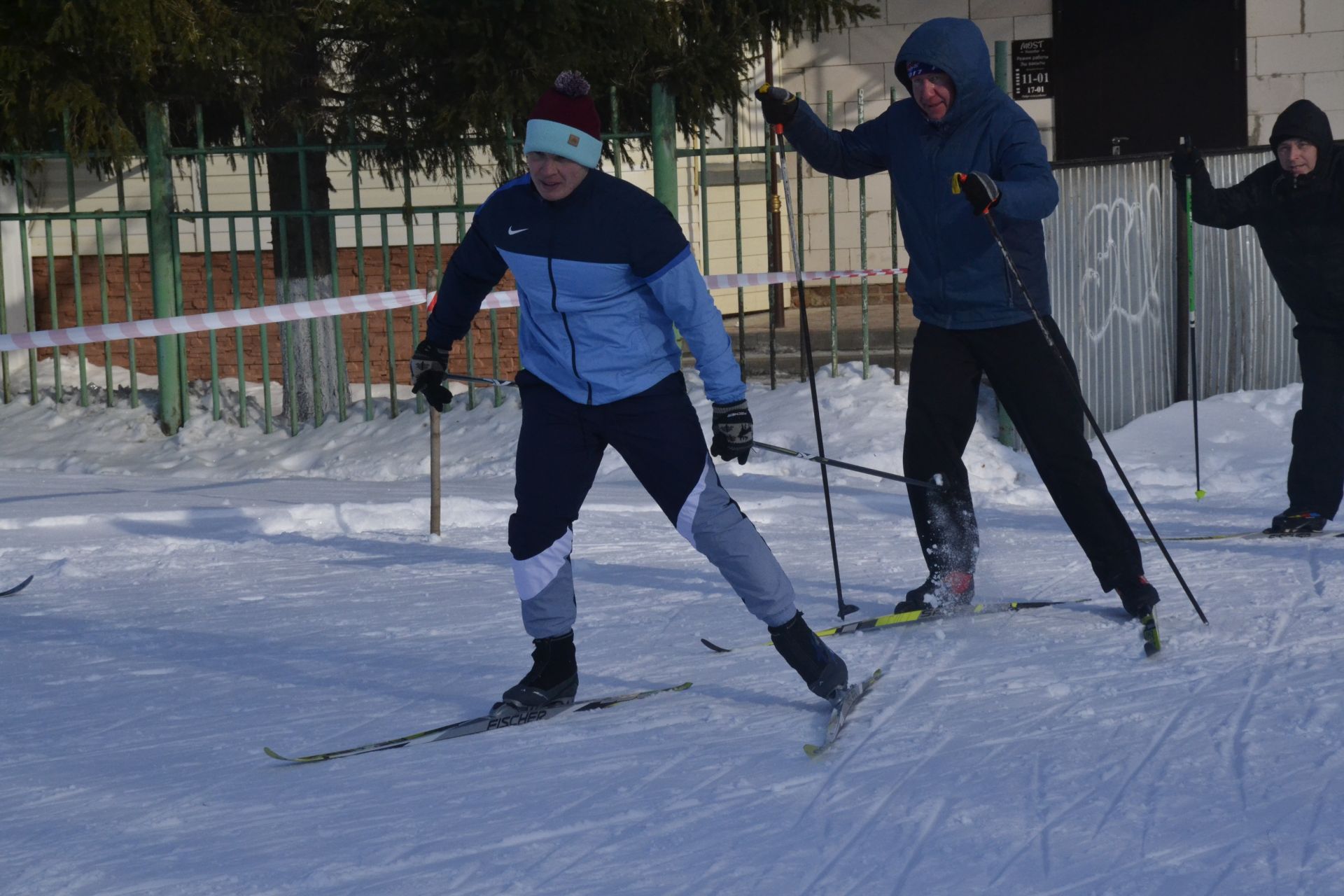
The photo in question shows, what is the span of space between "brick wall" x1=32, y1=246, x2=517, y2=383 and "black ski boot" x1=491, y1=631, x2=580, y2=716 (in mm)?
7624

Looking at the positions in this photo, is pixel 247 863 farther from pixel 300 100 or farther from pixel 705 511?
pixel 300 100

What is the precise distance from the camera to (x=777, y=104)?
4953 mm

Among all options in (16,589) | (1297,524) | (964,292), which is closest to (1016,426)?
(964,292)

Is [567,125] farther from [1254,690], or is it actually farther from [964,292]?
[1254,690]

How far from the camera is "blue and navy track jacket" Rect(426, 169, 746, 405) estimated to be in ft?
12.9

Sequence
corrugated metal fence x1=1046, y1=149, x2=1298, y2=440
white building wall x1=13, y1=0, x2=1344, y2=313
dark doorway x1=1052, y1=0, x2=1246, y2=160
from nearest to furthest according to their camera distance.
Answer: corrugated metal fence x1=1046, y1=149, x2=1298, y2=440 < white building wall x1=13, y1=0, x2=1344, y2=313 < dark doorway x1=1052, y1=0, x2=1246, y2=160

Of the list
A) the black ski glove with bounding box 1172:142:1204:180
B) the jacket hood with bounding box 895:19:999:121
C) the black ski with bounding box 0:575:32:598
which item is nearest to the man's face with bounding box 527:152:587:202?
the jacket hood with bounding box 895:19:999:121

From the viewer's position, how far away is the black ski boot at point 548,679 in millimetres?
4250

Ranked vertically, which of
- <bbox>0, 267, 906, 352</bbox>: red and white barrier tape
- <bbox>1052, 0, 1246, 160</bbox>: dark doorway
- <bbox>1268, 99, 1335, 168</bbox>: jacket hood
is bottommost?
<bbox>0, 267, 906, 352</bbox>: red and white barrier tape

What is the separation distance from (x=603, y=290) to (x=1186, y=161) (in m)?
3.38

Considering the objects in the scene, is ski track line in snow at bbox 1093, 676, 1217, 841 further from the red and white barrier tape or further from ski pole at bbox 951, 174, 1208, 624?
the red and white barrier tape

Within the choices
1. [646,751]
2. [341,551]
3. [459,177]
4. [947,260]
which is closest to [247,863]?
[646,751]

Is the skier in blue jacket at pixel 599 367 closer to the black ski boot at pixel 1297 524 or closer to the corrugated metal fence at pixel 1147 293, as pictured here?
the black ski boot at pixel 1297 524

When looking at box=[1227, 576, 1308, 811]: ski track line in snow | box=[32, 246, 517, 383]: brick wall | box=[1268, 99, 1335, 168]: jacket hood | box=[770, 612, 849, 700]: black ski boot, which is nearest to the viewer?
box=[1227, 576, 1308, 811]: ski track line in snow
